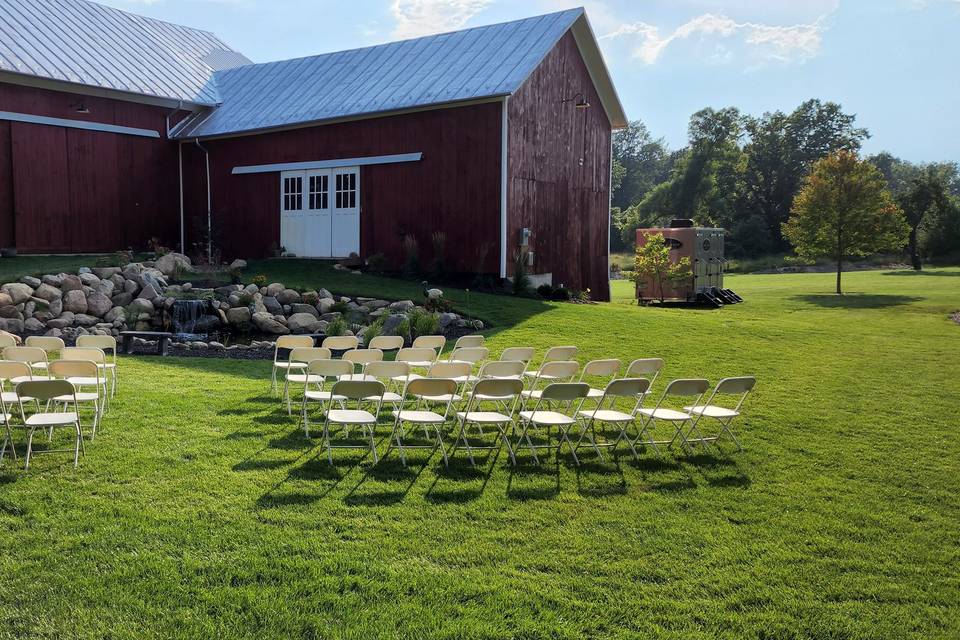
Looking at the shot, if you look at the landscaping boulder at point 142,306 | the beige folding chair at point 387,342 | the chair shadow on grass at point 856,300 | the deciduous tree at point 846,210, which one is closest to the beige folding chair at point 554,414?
the beige folding chair at point 387,342

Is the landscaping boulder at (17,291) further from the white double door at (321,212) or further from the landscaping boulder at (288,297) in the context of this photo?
the white double door at (321,212)

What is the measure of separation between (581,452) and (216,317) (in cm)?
980

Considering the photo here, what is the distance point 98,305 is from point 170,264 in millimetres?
3178

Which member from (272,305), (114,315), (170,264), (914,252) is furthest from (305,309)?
(914,252)

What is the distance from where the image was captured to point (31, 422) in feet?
20.0

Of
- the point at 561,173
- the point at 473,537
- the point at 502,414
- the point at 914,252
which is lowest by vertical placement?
the point at 473,537

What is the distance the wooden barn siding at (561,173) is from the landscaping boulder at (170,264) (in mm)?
7558

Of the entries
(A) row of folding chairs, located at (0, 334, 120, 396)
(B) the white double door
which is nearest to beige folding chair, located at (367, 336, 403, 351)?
(A) row of folding chairs, located at (0, 334, 120, 396)

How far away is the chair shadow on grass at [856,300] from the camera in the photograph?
23.6 meters

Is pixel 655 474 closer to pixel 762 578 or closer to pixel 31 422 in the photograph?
pixel 762 578

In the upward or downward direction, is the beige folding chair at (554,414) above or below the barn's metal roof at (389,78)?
below

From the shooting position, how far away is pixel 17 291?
14336 millimetres

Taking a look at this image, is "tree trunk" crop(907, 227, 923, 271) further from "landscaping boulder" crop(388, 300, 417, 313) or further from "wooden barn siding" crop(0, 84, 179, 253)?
"wooden barn siding" crop(0, 84, 179, 253)

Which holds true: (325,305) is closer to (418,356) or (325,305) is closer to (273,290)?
(273,290)
